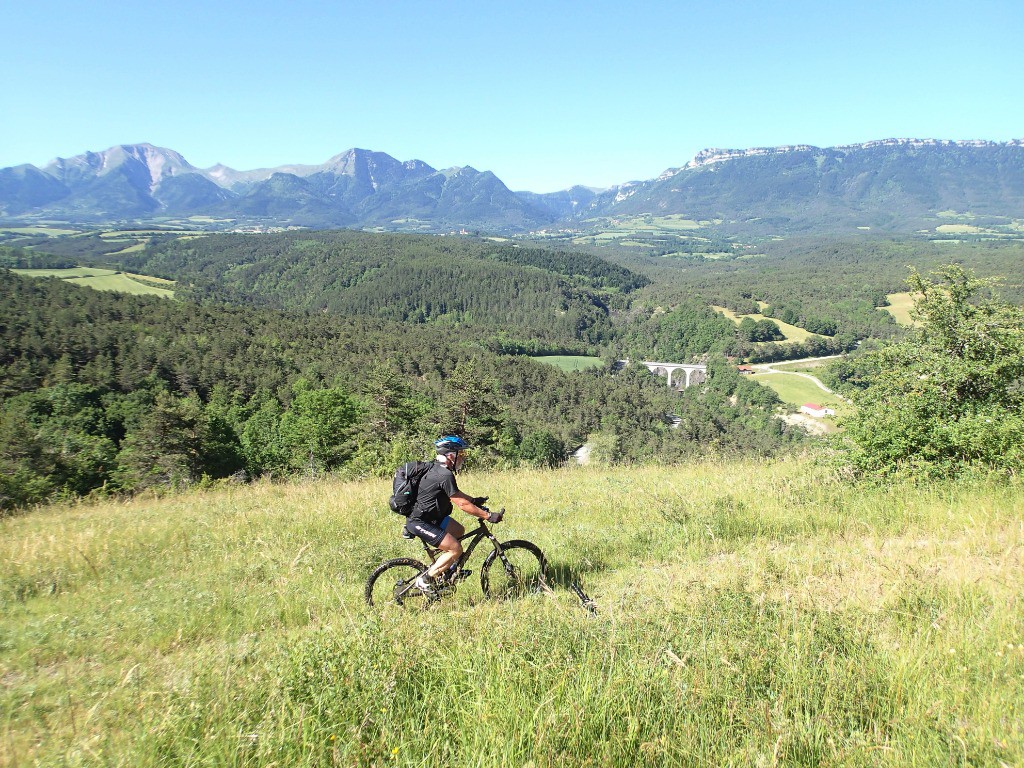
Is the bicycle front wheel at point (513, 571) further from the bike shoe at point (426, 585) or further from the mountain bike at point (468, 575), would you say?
the bike shoe at point (426, 585)

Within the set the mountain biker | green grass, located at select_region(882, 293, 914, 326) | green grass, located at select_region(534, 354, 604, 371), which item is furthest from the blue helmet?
green grass, located at select_region(882, 293, 914, 326)

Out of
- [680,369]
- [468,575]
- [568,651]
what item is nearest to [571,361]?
[680,369]

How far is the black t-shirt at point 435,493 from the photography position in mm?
4695

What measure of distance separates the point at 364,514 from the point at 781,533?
6085 mm

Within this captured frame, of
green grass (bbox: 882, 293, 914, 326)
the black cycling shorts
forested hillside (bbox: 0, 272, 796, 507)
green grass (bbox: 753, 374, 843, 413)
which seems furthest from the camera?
green grass (bbox: 882, 293, 914, 326)

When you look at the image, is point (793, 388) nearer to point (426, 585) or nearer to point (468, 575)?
point (468, 575)

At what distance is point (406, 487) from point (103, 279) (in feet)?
557

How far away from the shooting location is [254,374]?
2763 inches

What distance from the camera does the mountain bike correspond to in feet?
16.0

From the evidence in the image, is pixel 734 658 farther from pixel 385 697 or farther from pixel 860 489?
pixel 860 489

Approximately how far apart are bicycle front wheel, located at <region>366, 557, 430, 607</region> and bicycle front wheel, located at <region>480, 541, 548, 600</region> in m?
0.69

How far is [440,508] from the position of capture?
15.7 ft

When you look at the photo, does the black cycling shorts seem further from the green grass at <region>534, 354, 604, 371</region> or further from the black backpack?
the green grass at <region>534, 354, 604, 371</region>

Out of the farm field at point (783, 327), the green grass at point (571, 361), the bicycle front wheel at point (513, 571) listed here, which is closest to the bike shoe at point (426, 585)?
the bicycle front wheel at point (513, 571)
